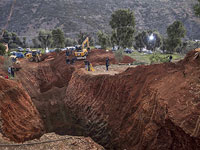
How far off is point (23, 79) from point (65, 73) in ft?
21.6

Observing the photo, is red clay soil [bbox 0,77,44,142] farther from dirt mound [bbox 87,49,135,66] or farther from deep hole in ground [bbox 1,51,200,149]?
dirt mound [bbox 87,49,135,66]

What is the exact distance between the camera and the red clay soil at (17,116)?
461 inches

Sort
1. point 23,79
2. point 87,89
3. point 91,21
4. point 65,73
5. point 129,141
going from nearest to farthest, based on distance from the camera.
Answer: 1. point 129,141
2. point 87,89
3. point 23,79
4. point 65,73
5. point 91,21

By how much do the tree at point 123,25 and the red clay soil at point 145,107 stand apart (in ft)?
88.5

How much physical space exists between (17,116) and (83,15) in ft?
243

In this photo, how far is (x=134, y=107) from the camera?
37.3 feet

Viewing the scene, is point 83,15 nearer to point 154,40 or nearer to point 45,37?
point 45,37

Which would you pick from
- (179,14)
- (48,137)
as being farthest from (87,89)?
(179,14)

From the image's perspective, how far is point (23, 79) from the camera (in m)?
24.3

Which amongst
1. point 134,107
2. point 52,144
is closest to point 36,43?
point 52,144

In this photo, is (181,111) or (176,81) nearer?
(181,111)

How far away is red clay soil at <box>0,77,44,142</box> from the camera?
11703mm

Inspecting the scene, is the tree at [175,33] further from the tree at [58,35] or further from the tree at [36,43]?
the tree at [36,43]

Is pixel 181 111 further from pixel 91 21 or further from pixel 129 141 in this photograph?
pixel 91 21
